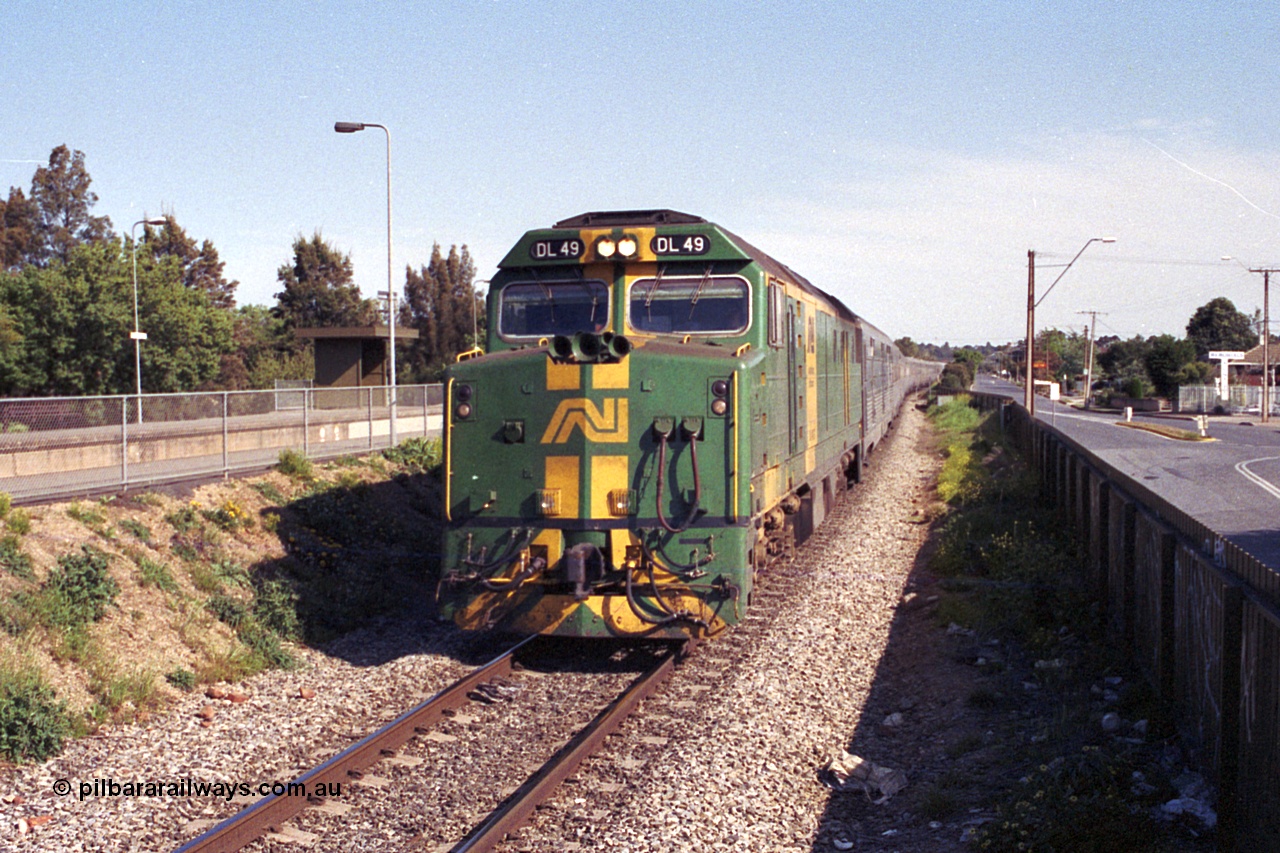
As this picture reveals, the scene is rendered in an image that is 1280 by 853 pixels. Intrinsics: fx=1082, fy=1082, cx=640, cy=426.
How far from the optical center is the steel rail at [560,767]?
6.17 metres

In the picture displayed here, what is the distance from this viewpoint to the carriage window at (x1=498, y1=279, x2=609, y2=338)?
33.6 ft

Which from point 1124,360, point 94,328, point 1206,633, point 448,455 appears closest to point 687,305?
point 448,455

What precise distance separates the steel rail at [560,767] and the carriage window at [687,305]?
10.3 feet

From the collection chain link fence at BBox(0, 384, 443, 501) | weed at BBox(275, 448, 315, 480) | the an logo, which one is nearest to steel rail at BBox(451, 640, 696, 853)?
the an logo

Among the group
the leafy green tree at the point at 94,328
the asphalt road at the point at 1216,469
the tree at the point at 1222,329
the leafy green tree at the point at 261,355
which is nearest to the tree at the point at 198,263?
the leafy green tree at the point at 261,355

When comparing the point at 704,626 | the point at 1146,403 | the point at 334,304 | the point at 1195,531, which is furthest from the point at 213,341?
the point at 1146,403

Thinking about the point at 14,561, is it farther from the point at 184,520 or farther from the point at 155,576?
the point at 184,520

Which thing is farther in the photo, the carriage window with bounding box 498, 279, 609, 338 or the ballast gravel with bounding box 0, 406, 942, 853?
the carriage window with bounding box 498, 279, 609, 338

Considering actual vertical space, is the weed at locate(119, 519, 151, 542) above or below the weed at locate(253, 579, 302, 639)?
above

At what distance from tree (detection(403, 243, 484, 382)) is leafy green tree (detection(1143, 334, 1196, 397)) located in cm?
4475

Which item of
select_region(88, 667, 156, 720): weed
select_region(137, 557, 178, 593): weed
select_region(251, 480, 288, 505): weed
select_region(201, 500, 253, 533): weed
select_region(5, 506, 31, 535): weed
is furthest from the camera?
select_region(251, 480, 288, 505): weed

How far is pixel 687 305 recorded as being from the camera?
10227mm

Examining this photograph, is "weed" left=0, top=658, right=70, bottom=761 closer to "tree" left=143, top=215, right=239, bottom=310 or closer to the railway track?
the railway track

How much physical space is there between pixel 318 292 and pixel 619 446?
63887 millimetres
